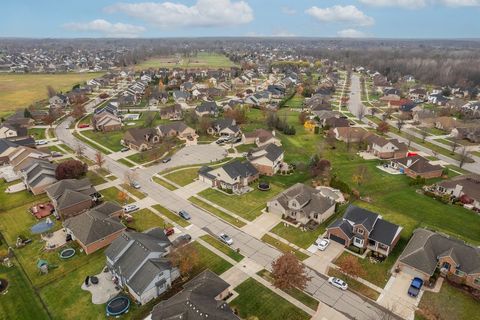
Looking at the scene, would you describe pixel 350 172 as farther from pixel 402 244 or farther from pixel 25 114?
pixel 25 114

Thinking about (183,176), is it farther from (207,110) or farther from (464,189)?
(207,110)

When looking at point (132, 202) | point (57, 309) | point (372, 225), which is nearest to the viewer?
point (57, 309)

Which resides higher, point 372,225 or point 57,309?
point 372,225

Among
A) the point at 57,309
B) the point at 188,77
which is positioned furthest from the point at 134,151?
the point at 188,77

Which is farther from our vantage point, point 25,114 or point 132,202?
point 25,114

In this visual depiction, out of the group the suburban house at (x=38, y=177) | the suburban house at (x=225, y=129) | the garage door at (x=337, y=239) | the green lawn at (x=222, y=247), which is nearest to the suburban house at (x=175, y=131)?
the suburban house at (x=225, y=129)

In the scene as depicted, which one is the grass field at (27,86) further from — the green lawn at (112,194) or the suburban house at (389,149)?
the suburban house at (389,149)

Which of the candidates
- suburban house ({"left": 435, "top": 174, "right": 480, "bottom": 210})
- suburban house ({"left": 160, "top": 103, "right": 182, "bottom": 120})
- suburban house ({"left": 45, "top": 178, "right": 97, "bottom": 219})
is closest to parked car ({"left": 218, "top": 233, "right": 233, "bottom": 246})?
suburban house ({"left": 45, "top": 178, "right": 97, "bottom": 219})

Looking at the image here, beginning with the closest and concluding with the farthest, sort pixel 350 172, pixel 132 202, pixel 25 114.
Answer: pixel 132 202, pixel 350 172, pixel 25 114
